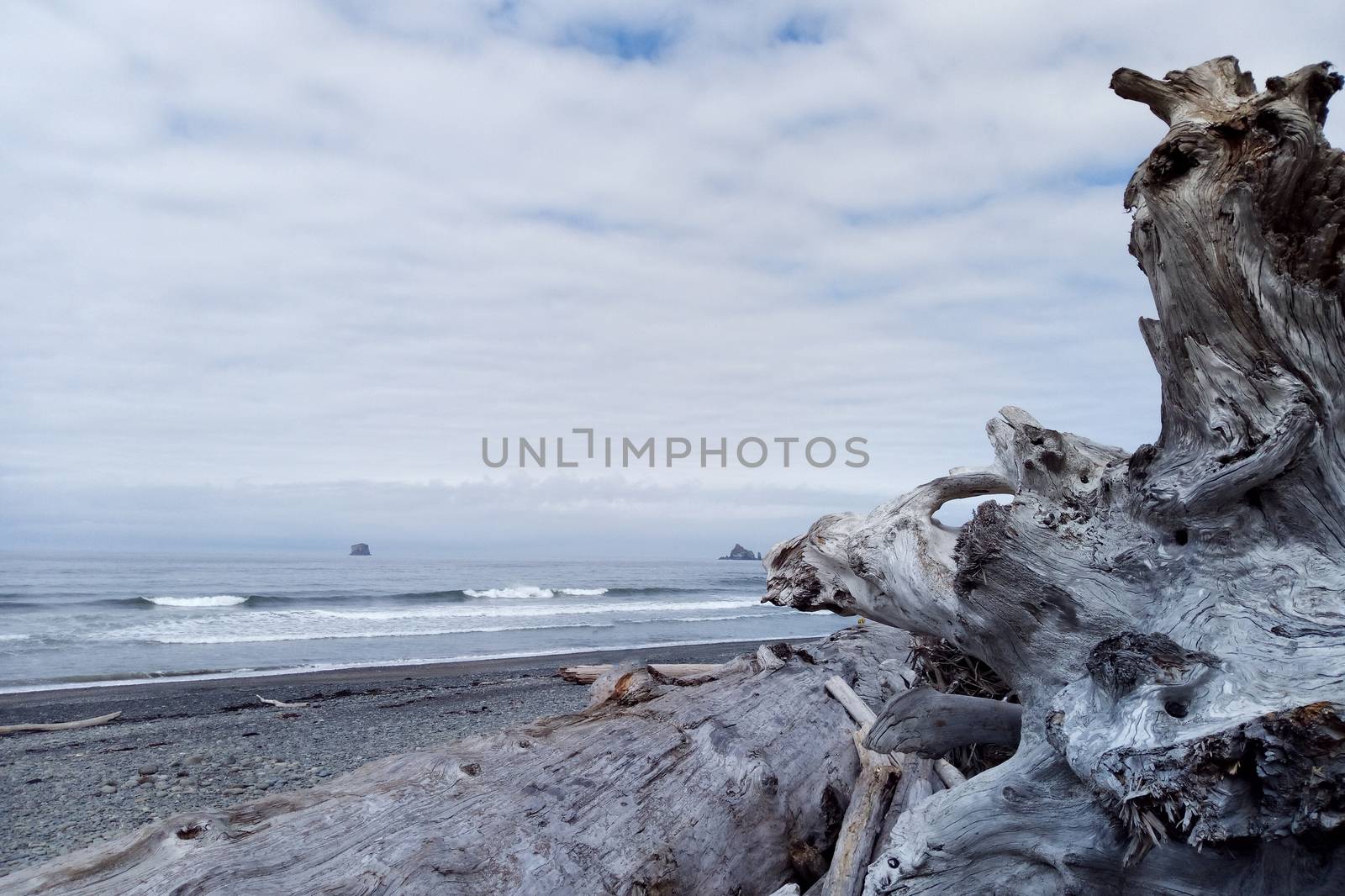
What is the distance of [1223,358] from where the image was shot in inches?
103

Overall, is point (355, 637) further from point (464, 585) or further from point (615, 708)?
point (464, 585)

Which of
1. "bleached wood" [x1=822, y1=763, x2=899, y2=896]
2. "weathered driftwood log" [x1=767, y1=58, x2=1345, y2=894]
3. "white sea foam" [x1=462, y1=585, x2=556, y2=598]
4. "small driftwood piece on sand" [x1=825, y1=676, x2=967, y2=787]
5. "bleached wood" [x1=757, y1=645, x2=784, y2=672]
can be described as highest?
"weathered driftwood log" [x1=767, y1=58, x2=1345, y2=894]

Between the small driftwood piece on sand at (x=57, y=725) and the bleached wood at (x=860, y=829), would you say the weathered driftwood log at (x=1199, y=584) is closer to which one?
the bleached wood at (x=860, y=829)

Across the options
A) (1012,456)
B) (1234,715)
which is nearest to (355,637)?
(1012,456)

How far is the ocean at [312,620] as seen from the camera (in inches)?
658

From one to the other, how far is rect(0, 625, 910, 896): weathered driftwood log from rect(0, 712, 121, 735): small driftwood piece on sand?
844cm

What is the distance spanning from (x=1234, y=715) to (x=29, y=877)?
3906mm

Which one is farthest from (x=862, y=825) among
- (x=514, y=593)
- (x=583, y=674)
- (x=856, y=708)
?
(x=514, y=593)

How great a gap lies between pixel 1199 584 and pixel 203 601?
3230cm

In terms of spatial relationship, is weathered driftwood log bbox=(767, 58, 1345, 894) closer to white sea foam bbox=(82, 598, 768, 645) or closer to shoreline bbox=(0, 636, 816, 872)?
shoreline bbox=(0, 636, 816, 872)

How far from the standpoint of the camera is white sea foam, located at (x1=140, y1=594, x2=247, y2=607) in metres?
27.4

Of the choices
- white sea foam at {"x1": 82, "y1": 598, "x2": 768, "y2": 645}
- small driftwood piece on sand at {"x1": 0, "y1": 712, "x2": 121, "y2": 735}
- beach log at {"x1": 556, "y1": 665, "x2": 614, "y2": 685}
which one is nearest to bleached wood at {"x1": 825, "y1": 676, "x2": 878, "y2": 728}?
beach log at {"x1": 556, "y1": 665, "x2": 614, "y2": 685}

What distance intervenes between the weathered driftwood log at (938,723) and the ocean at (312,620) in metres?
14.7

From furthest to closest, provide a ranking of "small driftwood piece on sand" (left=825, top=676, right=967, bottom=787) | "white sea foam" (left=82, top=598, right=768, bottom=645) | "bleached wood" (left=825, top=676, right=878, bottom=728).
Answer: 1. "white sea foam" (left=82, top=598, right=768, bottom=645)
2. "bleached wood" (left=825, top=676, right=878, bottom=728)
3. "small driftwood piece on sand" (left=825, top=676, right=967, bottom=787)
